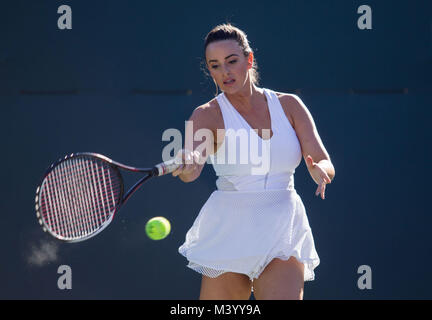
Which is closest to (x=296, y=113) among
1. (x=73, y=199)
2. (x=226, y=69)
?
(x=226, y=69)

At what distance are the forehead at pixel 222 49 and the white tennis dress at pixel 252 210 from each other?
0.24 meters

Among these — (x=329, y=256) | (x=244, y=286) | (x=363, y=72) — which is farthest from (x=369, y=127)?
(x=244, y=286)

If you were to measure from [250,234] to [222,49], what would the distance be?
30.6 inches

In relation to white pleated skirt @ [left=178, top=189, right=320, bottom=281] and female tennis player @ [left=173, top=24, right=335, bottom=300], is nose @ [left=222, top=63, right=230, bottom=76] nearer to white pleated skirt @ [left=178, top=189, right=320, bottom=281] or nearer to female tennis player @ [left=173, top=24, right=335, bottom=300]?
female tennis player @ [left=173, top=24, right=335, bottom=300]

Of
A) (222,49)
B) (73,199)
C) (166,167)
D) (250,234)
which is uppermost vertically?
(222,49)

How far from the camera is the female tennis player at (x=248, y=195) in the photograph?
2447 millimetres

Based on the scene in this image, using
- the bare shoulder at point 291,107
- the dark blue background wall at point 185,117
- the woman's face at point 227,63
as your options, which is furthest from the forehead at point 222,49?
the dark blue background wall at point 185,117

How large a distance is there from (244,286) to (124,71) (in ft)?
Result: 5.99

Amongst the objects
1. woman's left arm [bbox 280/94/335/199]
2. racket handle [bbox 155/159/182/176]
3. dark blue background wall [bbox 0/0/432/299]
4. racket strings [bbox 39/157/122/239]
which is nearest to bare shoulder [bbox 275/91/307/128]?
woman's left arm [bbox 280/94/335/199]

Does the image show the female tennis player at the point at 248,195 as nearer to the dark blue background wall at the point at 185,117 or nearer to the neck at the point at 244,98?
the neck at the point at 244,98

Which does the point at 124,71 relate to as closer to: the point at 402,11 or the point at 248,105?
the point at 248,105

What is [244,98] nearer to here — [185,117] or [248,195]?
[248,195]

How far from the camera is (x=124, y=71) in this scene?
3.83m

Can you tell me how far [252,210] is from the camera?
2.50 meters
